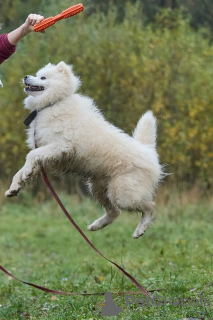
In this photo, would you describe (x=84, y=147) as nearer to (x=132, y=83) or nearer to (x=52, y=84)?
(x=52, y=84)

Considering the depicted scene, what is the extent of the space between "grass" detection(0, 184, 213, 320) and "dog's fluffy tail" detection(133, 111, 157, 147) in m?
1.46

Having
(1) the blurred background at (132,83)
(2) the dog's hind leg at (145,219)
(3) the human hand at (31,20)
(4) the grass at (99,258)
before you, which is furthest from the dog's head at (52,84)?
(1) the blurred background at (132,83)

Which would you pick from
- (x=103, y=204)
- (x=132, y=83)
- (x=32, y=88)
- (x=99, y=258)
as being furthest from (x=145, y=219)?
(x=132, y=83)

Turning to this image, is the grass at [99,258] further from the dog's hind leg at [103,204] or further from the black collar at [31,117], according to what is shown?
the black collar at [31,117]

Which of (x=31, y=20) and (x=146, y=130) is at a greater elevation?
(x=31, y=20)

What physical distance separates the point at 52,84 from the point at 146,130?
36.9 inches

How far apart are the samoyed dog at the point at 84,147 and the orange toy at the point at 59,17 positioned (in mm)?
607

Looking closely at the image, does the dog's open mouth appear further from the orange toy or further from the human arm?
the orange toy

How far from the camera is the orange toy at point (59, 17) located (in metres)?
5.11

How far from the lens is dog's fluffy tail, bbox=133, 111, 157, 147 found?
5.88 metres

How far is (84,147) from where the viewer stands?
18.3 feet

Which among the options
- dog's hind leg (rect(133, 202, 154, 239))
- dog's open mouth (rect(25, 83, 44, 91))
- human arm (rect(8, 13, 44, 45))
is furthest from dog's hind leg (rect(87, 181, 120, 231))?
human arm (rect(8, 13, 44, 45))

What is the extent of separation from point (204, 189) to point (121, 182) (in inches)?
428

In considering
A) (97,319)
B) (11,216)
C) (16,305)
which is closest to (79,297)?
(16,305)
